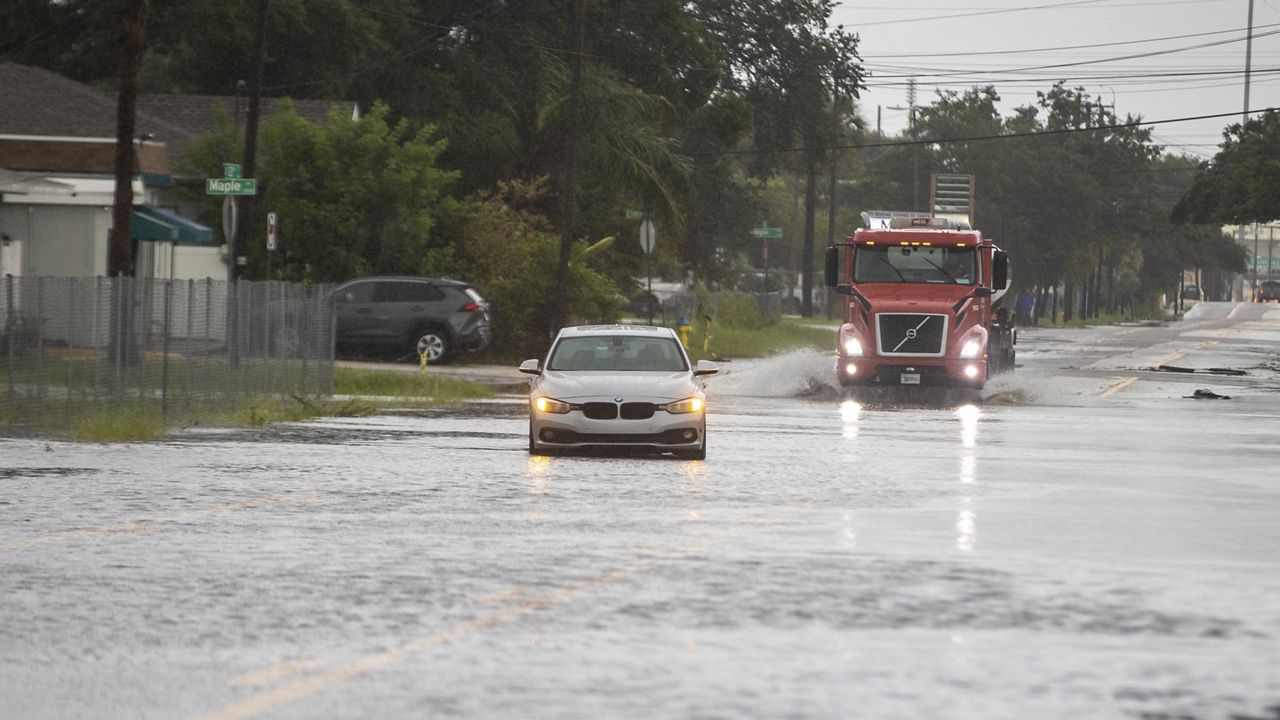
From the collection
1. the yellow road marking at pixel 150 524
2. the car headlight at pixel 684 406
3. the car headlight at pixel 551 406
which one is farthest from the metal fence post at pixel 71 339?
the yellow road marking at pixel 150 524

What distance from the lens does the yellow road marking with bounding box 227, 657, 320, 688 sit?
867cm

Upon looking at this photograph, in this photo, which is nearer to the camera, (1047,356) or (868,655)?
(868,655)

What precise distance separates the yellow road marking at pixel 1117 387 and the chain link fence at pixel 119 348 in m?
15.8

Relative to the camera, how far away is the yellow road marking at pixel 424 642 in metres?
8.22

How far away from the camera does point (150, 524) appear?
571 inches

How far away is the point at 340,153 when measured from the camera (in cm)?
4372

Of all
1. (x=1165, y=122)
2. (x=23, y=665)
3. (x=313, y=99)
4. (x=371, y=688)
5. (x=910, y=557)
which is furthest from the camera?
(x=1165, y=122)

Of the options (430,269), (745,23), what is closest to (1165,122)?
(745,23)

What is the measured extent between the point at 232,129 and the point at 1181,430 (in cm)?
2565

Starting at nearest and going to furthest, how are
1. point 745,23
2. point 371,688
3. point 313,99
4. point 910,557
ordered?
point 371,688
point 910,557
point 313,99
point 745,23

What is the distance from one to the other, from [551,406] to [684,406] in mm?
1328

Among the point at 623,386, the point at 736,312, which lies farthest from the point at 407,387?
the point at 736,312

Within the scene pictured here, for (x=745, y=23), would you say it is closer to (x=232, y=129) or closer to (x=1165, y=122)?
(x=1165, y=122)

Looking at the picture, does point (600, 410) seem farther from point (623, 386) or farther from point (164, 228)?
point (164, 228)
